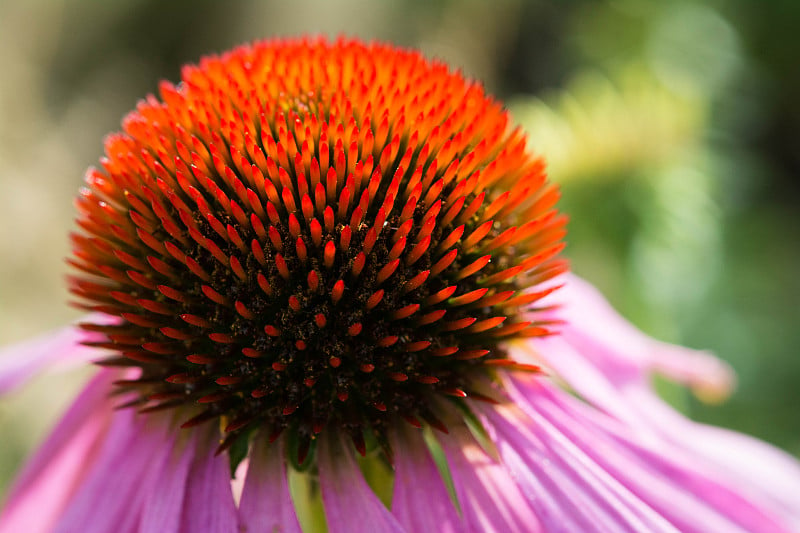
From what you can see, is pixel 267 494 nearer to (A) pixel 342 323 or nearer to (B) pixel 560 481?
(A) pixel 342 323

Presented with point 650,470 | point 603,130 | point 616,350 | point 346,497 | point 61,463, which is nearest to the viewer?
point 346,497

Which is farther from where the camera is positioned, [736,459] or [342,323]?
[736,459]

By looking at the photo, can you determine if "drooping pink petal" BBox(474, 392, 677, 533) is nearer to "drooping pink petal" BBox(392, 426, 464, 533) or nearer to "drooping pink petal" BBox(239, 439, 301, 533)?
"drooping pink petal" BBox(392, 426, 464, 533)

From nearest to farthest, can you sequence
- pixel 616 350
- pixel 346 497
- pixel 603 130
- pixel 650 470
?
1. pixel 346 497
2. pixel 650 470
3. pixel 616 350
4. pixel 603 130

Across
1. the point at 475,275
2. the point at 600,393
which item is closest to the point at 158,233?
the point at 475,275

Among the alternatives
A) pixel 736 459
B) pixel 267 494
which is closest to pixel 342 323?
pixel 267 494

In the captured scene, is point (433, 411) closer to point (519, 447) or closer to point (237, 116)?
point (519, 447)

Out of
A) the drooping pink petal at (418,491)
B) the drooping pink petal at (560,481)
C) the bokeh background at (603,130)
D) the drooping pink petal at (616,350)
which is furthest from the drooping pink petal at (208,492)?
the bokeh background at (603,130)
